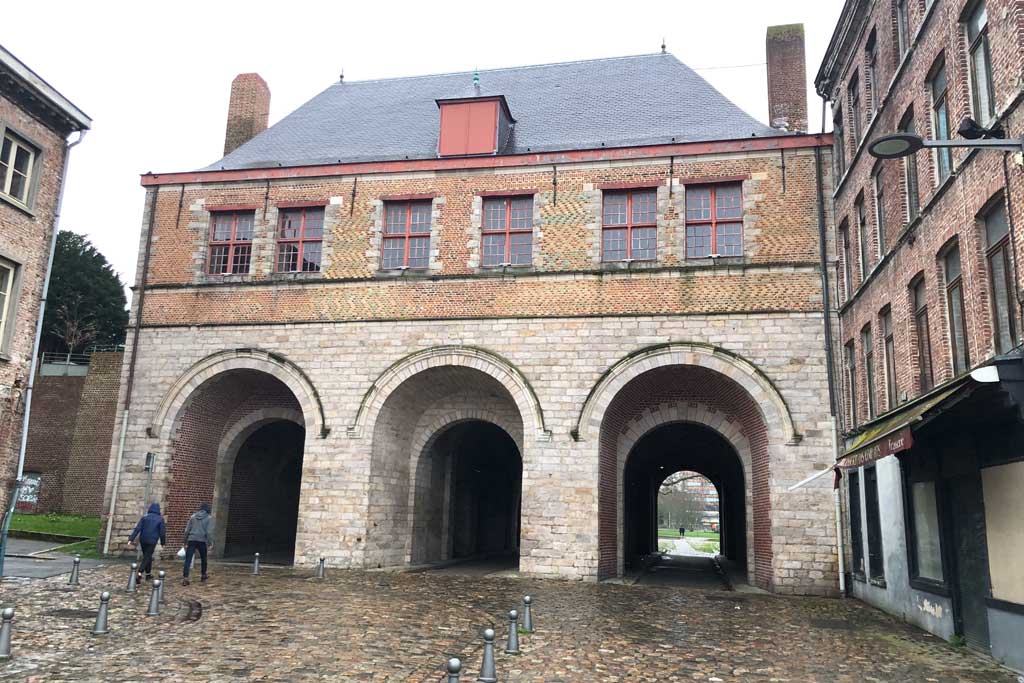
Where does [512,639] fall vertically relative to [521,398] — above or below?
below

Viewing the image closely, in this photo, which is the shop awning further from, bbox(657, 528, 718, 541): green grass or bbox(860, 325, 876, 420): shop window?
bbox(657, 528, 718, 541): green grass

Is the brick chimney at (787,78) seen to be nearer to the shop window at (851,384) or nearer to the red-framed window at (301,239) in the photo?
the shop window at (851,384)

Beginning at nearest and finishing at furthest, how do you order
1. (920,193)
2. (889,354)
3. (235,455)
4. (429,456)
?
(920,193), (889,354), (429,456), (235,455)

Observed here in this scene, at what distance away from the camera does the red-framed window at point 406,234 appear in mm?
18641

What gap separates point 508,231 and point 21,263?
9627 mm

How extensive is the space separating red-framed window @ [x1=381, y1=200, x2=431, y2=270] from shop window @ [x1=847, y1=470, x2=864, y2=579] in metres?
10.0

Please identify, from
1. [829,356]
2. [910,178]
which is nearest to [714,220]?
[829,356]

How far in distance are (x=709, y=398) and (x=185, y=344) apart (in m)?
12.1

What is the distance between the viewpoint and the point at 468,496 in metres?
23.4

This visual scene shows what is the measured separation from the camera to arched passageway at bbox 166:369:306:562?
1880 centimetres

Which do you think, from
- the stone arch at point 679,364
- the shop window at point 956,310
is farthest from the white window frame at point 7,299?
the shop window at point 956,310

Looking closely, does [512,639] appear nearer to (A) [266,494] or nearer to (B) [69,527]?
(A) [266,494]

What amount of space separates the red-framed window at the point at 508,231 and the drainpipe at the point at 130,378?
782cm

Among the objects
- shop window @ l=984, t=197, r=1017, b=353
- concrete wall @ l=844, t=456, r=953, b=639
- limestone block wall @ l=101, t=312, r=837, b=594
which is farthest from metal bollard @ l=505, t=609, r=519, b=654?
limestone block wall @ l=101, t=312, r=837, b=594
